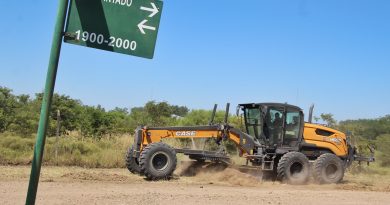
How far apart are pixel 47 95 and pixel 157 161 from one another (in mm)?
12431

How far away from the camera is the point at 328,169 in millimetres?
17141

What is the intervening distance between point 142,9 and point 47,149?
52.6 feet

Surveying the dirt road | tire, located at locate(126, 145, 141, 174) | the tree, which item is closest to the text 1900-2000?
the dirt road

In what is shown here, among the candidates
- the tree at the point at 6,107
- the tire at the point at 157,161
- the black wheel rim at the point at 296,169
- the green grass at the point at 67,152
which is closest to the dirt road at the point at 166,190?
the tire at the point at 157,161

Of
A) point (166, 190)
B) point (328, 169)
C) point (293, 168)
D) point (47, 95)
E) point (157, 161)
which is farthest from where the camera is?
point (328, 169)

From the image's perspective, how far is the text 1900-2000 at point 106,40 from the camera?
3.58 m

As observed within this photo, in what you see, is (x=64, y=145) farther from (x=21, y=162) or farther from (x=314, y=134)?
(x=314, y=134)

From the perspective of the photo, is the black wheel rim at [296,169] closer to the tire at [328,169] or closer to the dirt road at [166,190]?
the tire at [328,169]

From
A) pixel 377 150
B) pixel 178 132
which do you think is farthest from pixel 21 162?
pixel 377 150

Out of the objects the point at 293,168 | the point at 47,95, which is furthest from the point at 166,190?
the point at 47,95

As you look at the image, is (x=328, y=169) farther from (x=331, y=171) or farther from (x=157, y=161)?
(x=157, y=161)

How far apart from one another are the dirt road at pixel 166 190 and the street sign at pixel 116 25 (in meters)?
6.81

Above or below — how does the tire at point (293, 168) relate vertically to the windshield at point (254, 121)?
below

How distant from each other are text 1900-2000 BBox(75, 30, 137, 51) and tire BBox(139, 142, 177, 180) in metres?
11.9
